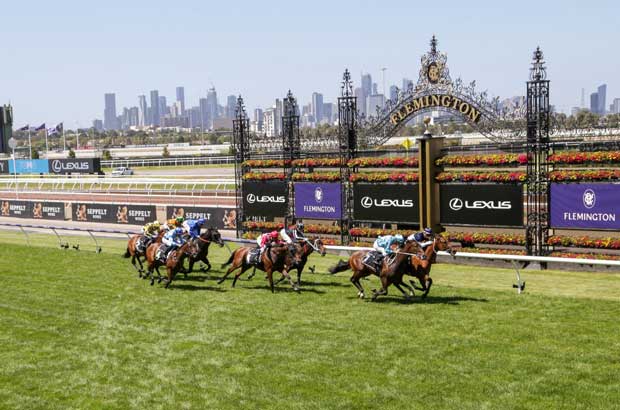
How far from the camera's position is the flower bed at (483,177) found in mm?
21031

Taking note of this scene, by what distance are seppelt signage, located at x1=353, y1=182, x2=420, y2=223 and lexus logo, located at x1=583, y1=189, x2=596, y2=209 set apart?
5.14 m

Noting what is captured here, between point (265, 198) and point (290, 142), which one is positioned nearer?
point (290, 142)

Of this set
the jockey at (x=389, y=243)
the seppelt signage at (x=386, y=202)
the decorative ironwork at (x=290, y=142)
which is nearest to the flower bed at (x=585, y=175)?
the seppelt signage at (x=386, y=202)

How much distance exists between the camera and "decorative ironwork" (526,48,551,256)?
2061 cm

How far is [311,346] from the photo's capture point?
39.9 ft

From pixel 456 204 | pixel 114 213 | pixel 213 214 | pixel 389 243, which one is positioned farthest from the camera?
pixel 114 213

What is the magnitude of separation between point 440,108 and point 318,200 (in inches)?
211

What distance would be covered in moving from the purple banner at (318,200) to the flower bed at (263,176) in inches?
39.6

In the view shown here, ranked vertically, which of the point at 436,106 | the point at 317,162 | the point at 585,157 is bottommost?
the point at 585,157

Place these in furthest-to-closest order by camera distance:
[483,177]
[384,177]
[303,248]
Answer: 1. [384,177]
2. [483,177]
3. [303,248]

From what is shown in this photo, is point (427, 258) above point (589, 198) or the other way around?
the other way around

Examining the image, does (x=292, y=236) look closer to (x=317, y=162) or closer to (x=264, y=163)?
(x=317, y=162)

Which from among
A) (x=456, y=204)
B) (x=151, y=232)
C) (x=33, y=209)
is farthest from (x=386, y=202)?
(x=33, y=209)

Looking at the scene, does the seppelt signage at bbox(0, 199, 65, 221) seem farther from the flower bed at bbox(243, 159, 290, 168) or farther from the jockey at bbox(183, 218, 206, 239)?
the jockey at bbox(183, 218, 206, 239)
